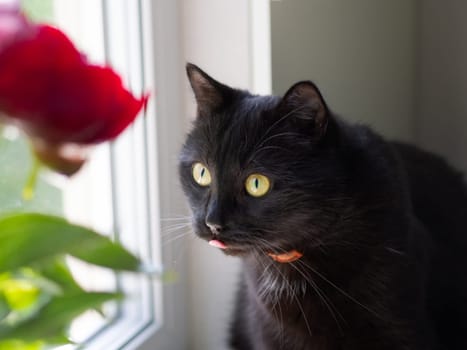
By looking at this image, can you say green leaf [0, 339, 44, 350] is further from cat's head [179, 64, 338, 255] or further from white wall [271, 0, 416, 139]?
white wall [271, 0, 416, 139]

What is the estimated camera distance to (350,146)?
0.89 metres

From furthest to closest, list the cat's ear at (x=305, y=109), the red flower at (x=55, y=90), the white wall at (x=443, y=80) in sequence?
the white wall at (x=443, y=80), the cat's ear at (x=305, y=109), the red flower at (x=55, y=90)

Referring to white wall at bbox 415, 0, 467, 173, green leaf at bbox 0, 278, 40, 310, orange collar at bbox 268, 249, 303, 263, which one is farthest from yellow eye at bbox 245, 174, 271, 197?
white wall at bbox 415, 0, 467, 173

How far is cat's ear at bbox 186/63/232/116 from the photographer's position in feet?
2.98

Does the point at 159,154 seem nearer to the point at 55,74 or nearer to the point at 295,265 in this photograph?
the point at 295,265

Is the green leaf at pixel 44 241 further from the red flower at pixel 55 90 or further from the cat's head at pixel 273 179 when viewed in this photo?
the cat's head at pixel 273 179

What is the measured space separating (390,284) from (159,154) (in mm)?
434

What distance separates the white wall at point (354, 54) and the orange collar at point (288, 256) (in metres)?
0.33

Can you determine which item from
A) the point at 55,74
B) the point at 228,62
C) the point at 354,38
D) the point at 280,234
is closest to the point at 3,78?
the point at 55,74

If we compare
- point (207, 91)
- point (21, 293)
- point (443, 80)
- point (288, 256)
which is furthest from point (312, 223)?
point (443, 80)

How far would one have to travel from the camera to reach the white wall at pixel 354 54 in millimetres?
1121

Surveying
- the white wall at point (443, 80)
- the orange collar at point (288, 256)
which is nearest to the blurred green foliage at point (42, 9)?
the orange collar at point (288, 256)

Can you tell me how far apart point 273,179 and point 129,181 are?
0.35 m

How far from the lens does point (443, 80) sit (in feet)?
5.14
